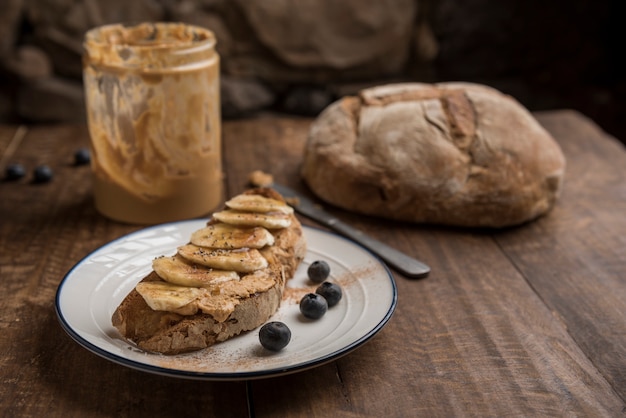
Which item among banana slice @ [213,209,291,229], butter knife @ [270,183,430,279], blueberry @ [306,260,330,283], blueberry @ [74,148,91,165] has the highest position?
banana slice @ [213,209,291,229]

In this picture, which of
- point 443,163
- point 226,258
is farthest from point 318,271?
point 443,163

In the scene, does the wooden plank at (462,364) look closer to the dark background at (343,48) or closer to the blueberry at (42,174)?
the blueberry at (42,174)

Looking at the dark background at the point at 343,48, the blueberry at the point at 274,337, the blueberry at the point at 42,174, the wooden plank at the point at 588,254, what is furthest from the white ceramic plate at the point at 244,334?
the dark background at the point at 343,48

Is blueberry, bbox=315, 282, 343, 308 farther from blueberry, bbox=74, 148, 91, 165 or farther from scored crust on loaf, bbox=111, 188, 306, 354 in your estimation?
blueberry, bbox=74, 148, 91, 165

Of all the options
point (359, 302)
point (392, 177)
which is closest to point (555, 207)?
point (392, 177)

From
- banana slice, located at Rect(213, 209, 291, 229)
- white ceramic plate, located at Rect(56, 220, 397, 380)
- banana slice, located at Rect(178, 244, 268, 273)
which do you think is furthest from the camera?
banana slice, located at Rect(213, 209, 291, 229)

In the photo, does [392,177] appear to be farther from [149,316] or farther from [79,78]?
[79,78]

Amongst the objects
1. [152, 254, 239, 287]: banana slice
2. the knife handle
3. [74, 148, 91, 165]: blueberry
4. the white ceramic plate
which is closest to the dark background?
[74, 148, 91, 165]: blueberry
